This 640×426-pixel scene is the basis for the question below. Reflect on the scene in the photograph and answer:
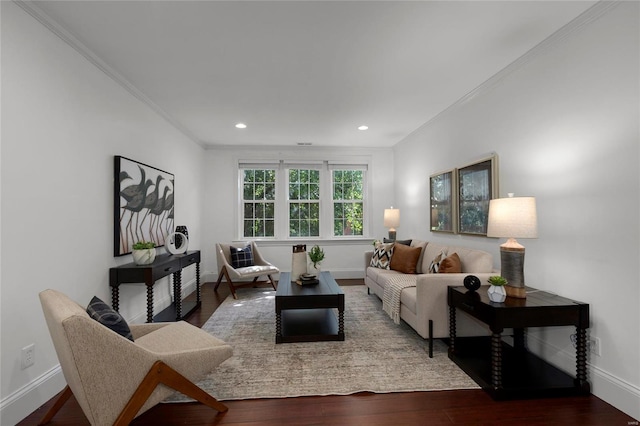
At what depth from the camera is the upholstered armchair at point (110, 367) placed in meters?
1.41

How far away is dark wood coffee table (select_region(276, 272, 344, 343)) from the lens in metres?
2.93

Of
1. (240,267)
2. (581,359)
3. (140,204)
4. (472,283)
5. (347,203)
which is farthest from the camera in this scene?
(347,203)

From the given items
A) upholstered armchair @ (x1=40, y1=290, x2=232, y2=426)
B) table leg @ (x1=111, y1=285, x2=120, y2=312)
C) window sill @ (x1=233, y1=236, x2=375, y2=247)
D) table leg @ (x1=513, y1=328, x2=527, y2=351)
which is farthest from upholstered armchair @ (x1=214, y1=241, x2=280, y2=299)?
table leg @ (x1=513, y1=328, x2=527, y2=351)

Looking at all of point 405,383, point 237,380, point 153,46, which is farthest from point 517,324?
point 153,46

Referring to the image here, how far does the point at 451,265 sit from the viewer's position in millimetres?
3055

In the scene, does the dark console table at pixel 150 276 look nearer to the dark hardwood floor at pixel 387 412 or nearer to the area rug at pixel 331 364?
the area rug at pixel 331 364

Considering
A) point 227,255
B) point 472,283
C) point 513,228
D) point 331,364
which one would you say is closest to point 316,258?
point 331,364

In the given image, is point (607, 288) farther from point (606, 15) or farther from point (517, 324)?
point (606, 15)

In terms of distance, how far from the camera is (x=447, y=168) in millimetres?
3947

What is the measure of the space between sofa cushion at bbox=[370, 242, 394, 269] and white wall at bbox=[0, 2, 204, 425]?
10.1 ft

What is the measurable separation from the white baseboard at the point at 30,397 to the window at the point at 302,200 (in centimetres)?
380

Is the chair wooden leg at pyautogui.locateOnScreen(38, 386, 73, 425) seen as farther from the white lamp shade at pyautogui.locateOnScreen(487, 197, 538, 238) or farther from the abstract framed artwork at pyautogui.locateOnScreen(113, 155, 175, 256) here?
the white lamp shade at pyautogui.locateOnScreen(487, 197, 538, 238)

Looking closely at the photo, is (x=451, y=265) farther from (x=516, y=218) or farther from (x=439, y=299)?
(x=516, y=218)

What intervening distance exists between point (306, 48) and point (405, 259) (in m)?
2.83
